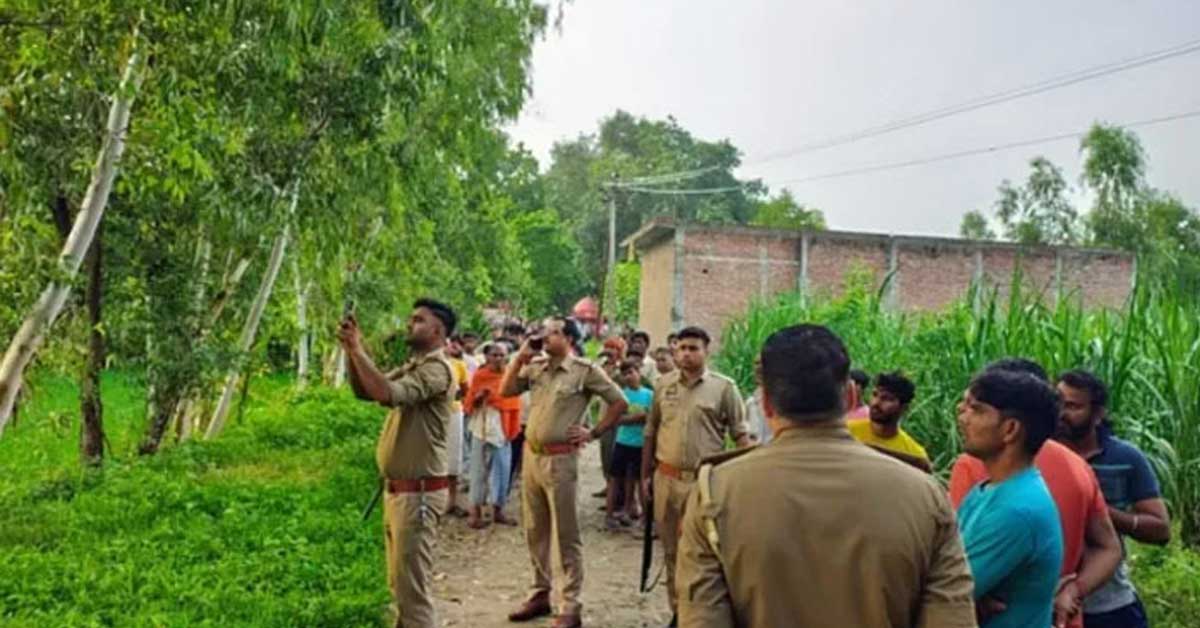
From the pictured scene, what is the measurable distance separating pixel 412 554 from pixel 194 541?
2.49 m

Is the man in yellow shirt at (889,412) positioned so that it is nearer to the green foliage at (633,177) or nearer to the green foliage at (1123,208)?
the green foliage at (1123,208)

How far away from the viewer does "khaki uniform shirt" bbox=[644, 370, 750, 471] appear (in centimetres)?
630

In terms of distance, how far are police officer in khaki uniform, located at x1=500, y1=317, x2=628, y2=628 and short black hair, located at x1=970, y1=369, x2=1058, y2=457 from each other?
13.3ft

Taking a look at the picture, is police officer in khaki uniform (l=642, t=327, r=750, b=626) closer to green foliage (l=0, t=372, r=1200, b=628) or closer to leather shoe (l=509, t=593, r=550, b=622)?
leather shoe (l=509, t=593, r=550, b=622)

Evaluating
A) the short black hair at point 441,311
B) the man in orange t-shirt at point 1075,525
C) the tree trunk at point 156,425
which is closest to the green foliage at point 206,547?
the tree trunk at point 156,425

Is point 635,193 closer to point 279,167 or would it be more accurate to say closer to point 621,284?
point 621,284

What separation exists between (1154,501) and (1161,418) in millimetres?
3229

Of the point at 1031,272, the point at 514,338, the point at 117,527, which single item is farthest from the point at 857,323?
the point at 1031,272

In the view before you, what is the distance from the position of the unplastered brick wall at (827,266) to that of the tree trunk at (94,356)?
1353 centimetres

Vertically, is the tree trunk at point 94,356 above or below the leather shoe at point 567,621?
above

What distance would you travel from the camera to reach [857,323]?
12.6 m

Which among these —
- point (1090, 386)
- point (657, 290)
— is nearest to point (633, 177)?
point (657, 290)

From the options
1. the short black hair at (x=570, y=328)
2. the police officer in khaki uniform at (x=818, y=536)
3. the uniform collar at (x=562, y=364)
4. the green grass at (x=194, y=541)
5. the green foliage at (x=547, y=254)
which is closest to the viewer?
the police officer in khaki uniform at (x=818, y=536)

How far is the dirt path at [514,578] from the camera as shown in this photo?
6.89m
